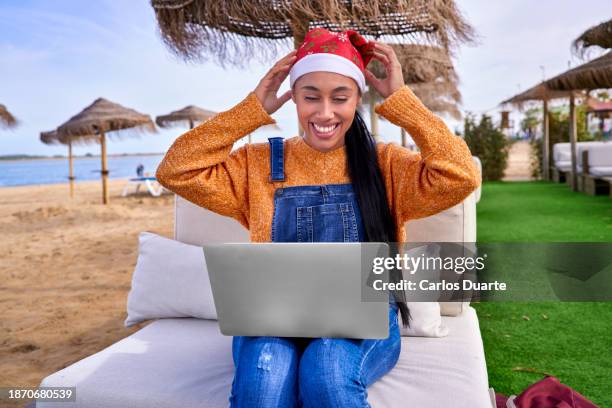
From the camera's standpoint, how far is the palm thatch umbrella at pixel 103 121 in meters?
12.8

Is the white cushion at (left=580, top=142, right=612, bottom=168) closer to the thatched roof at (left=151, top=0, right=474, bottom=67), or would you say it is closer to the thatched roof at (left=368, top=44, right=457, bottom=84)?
the thatched roof at (left=368, top=44, right=457, bottom=84)

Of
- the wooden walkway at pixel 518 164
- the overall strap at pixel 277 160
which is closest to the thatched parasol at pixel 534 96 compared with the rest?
the wooden walkway at pixel 518 164

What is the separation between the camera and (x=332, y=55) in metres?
1.75

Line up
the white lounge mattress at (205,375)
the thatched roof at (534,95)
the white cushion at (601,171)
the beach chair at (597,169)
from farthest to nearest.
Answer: the thatched roof at (534,95) → the beach chair at (597,169) → the white cushion at (601,171) → the white lounge mattress at (205,375)

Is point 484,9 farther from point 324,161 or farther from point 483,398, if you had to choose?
point 483,398

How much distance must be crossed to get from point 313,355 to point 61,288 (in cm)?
438

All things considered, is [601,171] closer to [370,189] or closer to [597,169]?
[597,169]

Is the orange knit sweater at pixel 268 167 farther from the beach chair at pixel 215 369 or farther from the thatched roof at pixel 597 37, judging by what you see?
the thatched roof at pixel 597 37

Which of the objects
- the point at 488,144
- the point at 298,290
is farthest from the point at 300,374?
the point at 488,144

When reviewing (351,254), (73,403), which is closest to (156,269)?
(73,403)

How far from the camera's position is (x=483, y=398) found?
1.67m

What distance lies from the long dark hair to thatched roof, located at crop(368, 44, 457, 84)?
386 cm

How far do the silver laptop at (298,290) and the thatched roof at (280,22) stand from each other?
2741 mm

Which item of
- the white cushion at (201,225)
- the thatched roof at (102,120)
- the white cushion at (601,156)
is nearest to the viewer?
the white cushion at (201,225)
